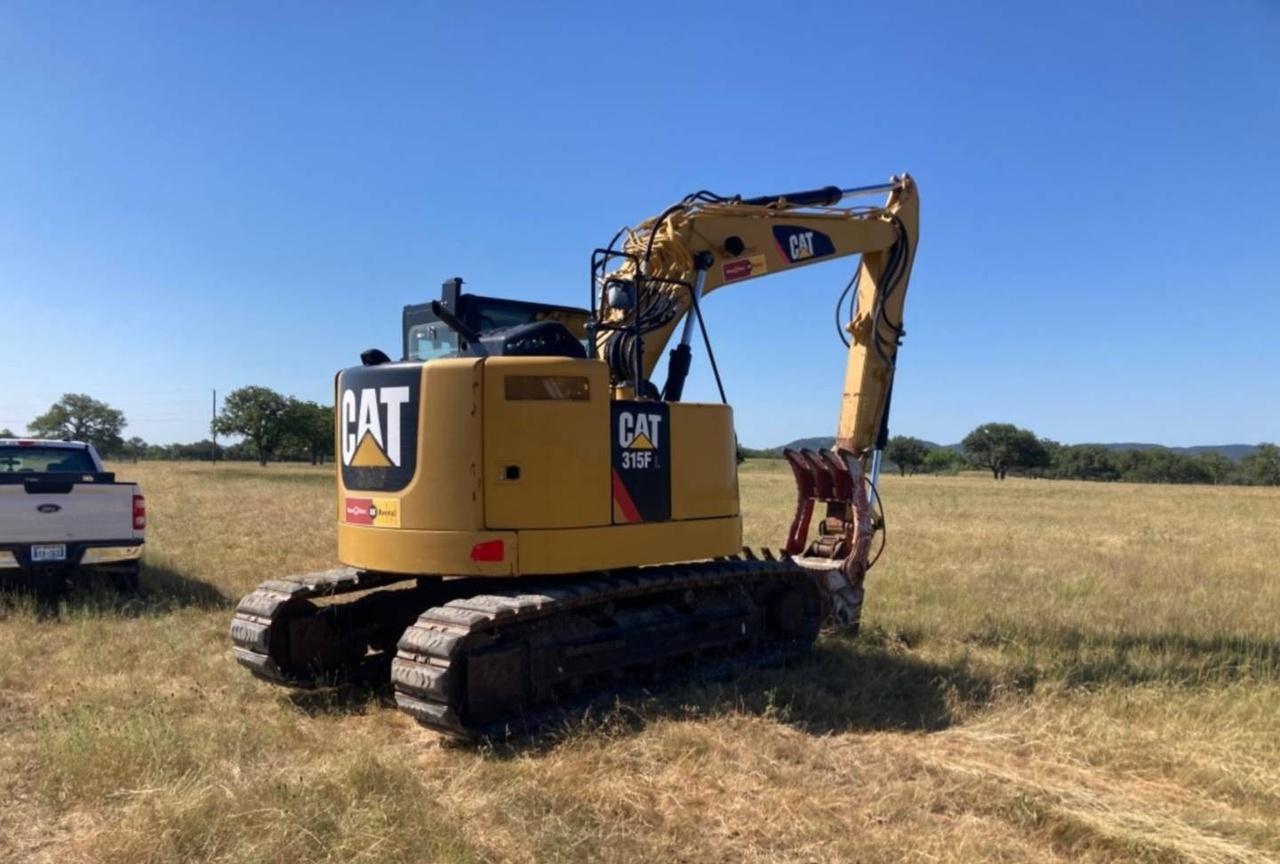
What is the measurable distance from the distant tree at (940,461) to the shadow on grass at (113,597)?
9380 cm

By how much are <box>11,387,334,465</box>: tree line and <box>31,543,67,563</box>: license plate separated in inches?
2774

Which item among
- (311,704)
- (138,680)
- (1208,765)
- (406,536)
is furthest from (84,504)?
(1208,765)

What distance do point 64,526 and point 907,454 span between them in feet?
313

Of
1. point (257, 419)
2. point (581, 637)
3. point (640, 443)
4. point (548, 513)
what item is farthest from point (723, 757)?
point (257, 419)

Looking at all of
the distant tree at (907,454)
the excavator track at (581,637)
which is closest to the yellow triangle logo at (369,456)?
the excavator track at (581,637)

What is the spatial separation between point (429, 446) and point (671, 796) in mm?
2824

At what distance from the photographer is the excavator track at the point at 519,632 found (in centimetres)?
616

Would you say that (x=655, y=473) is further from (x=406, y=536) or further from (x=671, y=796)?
(x=671, y=796)

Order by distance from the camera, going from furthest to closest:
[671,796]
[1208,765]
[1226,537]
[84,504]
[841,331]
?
[1226,537] < [84,504] < [841,331] < [1208,765] < [671,796]

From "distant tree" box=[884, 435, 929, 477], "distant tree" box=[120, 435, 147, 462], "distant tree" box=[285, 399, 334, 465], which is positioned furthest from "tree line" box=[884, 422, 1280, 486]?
"distant tree" box=[120, 435, 147, 462]

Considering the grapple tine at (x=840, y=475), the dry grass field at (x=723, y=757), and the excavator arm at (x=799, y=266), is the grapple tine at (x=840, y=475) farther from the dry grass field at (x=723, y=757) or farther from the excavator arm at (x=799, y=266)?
the dry grass field at (x=723, y=757)

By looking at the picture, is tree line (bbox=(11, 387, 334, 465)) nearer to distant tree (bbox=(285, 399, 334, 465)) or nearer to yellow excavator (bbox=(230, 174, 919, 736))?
distant tree (bbox=(285, 399, 334, 465))

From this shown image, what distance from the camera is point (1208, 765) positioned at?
Result: 566cm

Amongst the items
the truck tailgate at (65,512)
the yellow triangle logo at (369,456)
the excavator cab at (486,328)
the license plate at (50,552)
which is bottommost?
the license plate at (50,552)
